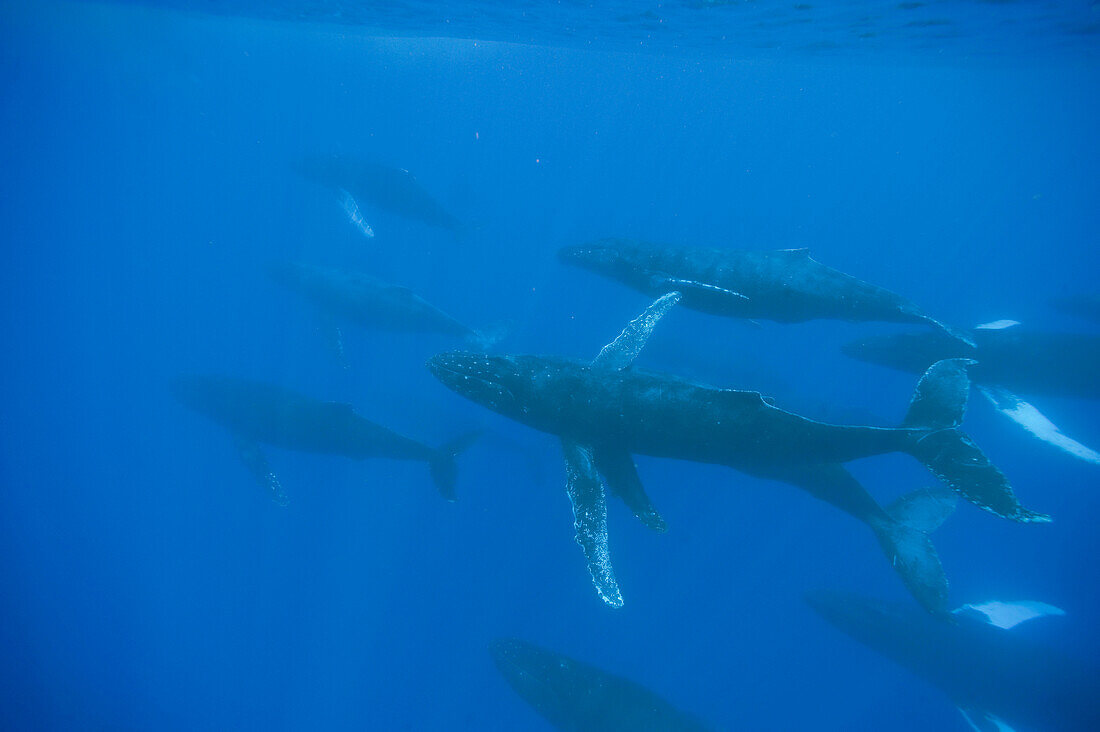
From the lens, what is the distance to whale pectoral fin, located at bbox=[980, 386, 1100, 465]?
9.38 m

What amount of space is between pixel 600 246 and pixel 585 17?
12070 mm

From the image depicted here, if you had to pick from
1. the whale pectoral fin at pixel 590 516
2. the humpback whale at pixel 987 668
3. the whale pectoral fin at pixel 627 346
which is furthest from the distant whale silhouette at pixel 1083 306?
the whale pectoral fin at pixel 590 516

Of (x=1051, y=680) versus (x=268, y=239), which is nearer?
(x=1051, y=680)

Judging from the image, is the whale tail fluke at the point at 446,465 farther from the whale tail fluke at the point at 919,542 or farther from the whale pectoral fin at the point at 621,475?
the whale tail fluke at the point at 919,542

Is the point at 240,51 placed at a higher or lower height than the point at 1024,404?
higher

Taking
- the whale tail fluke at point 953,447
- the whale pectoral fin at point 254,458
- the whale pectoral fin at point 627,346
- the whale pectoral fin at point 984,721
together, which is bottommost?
the whale pectoral fin at point 984,721

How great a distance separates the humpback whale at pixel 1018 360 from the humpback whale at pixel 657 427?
5003 mm

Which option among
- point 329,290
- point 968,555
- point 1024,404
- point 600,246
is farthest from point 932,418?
point 329,290

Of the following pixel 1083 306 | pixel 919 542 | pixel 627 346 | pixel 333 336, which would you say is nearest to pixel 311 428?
pixel 333 336

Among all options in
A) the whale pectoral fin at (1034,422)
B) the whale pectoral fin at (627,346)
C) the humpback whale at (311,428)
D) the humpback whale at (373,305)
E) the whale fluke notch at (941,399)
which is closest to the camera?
the whale fluke notch at (941,399)

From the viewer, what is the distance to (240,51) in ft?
202

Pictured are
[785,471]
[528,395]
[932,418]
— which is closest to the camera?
[932,418]

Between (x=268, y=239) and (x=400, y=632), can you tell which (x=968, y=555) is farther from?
(x=268, y=239)

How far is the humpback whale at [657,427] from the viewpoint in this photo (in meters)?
6.02
